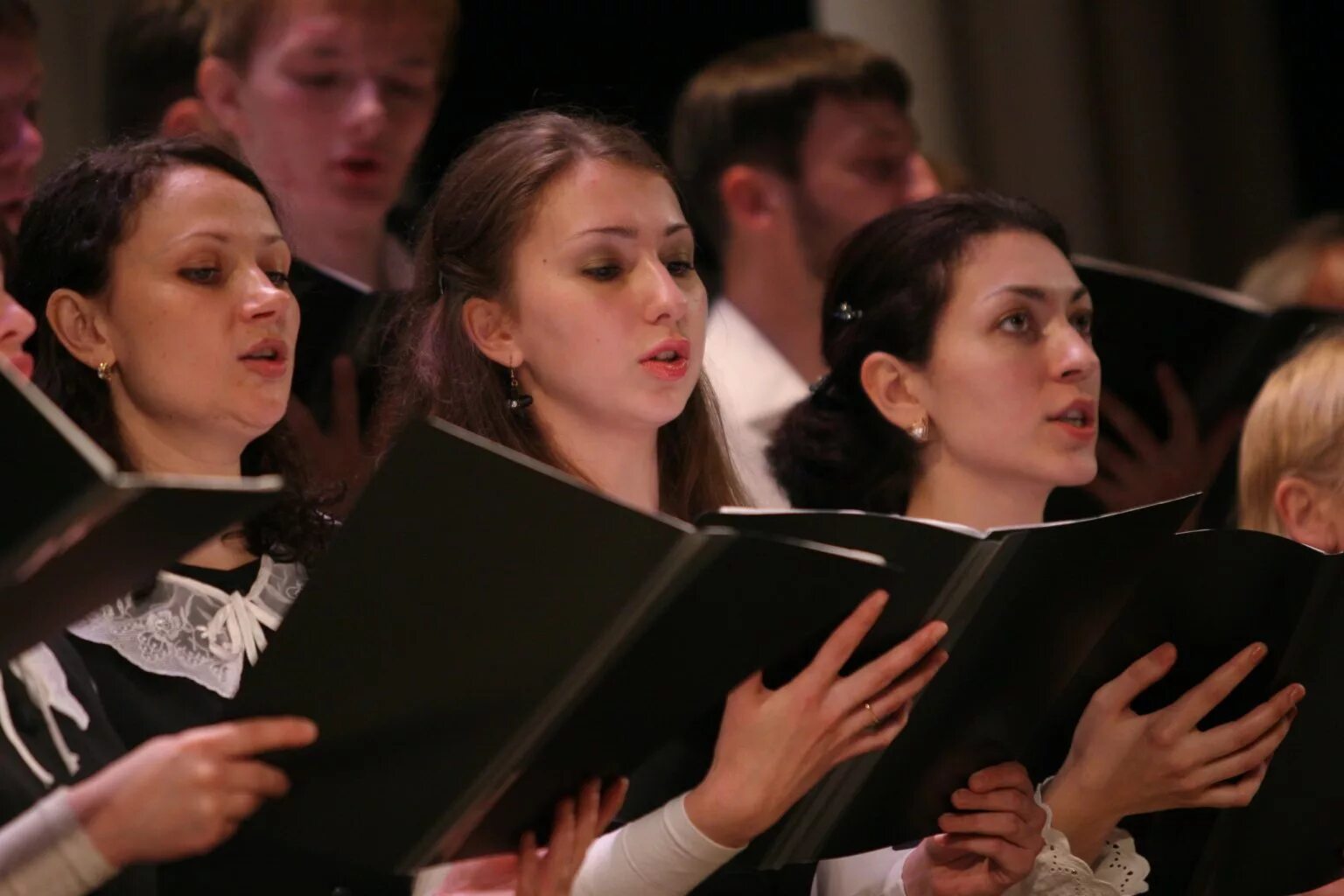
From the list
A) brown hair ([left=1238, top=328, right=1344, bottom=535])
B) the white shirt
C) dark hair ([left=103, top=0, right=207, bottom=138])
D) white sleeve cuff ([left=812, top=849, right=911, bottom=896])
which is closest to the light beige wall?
dark hair ([left=103, top=0, right=207, bottom=138])

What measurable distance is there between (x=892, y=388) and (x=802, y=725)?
1.07m

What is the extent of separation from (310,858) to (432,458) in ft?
1.87

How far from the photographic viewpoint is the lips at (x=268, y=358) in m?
2.32

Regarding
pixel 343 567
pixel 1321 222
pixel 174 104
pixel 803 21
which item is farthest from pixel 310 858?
pixel 803 21

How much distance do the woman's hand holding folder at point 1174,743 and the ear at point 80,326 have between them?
4.09 ft

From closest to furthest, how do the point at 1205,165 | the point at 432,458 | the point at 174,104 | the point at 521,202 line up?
the point at 432,458 → the point at 521,202 → the point at 174,104 → the point at 1205,165

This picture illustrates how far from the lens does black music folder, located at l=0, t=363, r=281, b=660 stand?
4.64 ft

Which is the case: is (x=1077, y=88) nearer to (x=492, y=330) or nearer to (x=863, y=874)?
(x=492, y=330)

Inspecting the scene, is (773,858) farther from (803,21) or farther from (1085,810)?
(803,21)

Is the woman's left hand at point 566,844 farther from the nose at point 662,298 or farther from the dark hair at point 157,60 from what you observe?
the dark hair at point 157,60

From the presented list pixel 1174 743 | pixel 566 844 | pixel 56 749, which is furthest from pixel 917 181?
pixel 56 749

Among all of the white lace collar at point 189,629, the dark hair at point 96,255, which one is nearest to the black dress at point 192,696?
the white lace collar at point 189,629

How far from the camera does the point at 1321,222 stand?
182 inches

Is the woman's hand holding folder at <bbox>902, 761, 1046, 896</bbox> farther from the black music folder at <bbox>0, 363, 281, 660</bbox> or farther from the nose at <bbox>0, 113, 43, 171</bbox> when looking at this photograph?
the nose at <bbox>0, 113, 43, 171</bbox>
